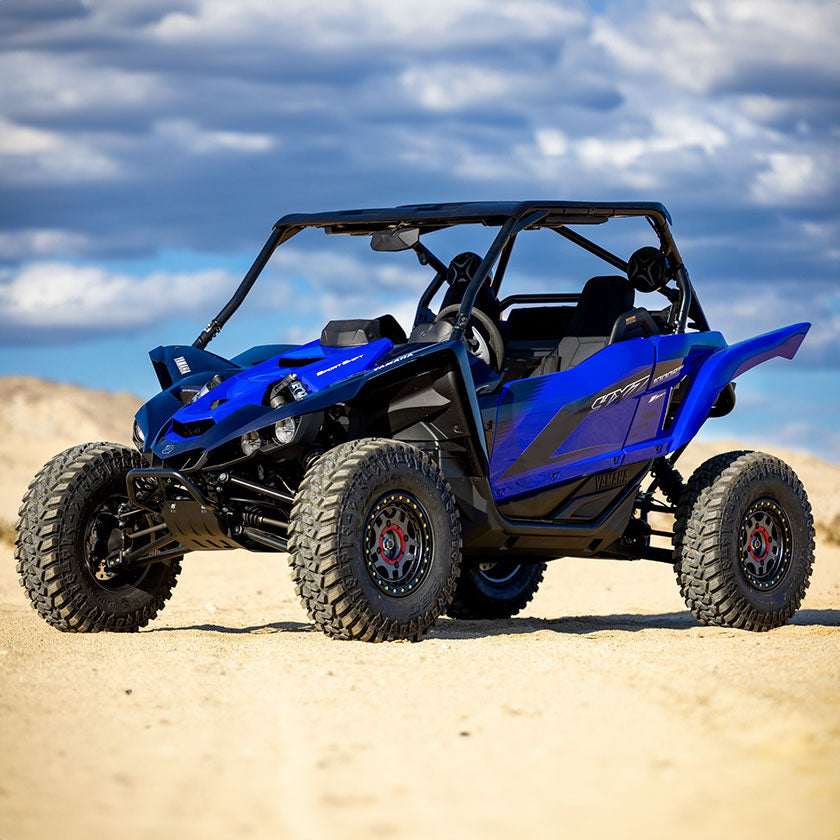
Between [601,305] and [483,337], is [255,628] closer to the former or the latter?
[483,337]

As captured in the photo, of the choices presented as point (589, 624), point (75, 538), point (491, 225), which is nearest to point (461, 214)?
point (491, 225)

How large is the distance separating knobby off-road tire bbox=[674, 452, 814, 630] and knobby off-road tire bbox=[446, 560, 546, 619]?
1848mm

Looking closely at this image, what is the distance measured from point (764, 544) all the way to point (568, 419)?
235cm

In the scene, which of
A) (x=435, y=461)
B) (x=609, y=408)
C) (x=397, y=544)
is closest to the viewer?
(x=397, y=544)

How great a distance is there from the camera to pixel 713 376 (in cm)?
1050

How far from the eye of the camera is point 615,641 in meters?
9.14

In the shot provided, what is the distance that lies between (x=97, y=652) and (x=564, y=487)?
3162 millimetres

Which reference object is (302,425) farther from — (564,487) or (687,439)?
(687,439)

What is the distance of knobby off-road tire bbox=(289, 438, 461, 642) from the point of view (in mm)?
8109

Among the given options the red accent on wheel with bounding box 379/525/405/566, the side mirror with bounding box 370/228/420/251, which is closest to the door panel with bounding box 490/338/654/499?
the red accent on wheel with bounding box 379/525/405/566

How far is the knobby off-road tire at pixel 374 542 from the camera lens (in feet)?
26.6

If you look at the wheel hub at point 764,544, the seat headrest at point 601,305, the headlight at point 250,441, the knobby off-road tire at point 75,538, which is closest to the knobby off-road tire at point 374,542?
the headlight at point 250,441

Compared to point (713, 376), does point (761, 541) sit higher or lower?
lower

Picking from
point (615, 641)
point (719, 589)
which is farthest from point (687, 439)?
point (615, 641)
